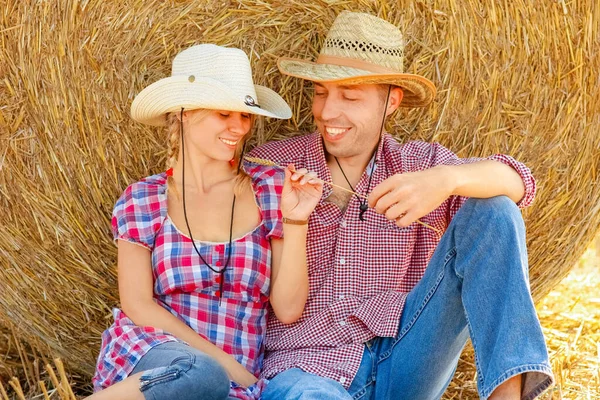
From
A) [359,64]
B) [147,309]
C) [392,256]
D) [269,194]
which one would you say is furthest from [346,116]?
[147,309]

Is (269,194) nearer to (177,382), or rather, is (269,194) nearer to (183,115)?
(183,115)

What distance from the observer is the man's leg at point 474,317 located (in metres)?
2.08

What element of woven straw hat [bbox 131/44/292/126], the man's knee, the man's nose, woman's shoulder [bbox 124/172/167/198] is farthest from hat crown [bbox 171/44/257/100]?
the man's knee

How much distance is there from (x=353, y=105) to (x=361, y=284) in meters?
0.53

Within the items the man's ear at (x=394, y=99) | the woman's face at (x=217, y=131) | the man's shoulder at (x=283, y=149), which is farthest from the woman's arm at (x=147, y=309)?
the man's ear at (x=394, y=99)

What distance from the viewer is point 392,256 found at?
2.64 meters

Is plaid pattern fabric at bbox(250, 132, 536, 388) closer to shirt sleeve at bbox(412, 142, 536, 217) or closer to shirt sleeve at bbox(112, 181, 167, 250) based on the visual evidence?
shirt sleeve at bbox(412, 142, 536, 217)

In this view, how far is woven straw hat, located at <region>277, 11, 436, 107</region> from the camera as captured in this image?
2.63 metres

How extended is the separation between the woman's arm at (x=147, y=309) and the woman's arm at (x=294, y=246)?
0.75ft

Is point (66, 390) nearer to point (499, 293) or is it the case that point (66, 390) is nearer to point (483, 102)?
point (499, 293)

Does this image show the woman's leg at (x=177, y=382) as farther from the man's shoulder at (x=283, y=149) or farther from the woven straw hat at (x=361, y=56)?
the woven straw hat at (x=361, y=56)

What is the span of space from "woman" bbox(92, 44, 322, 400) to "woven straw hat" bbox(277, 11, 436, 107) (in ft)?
0.73

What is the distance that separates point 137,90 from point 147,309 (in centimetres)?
78

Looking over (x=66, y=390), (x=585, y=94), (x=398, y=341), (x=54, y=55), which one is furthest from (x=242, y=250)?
(x=585, y=94)
